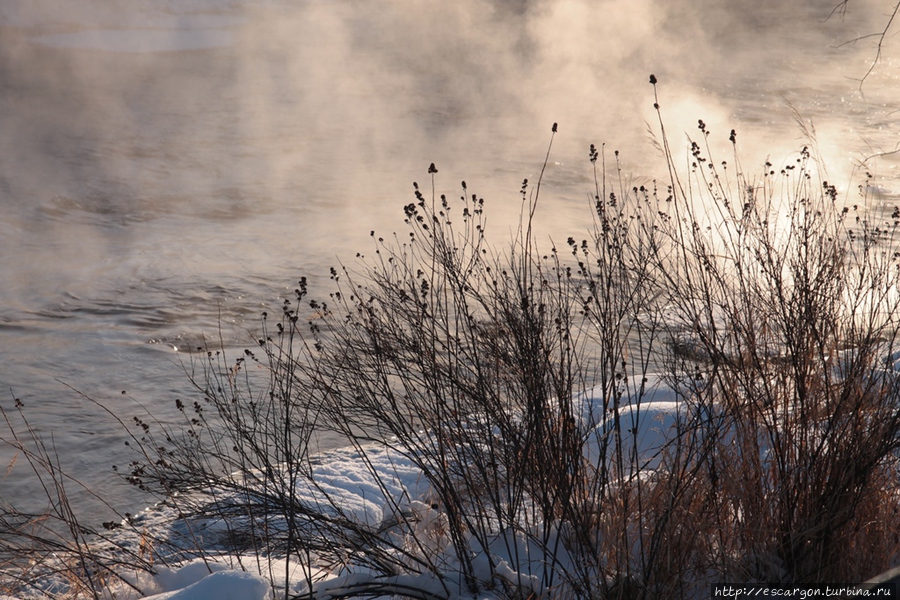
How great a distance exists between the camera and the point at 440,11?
2795 centimetres

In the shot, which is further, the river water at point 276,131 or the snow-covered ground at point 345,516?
the river water at point 276,131

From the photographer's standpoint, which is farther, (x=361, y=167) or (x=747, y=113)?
(x=747, y=113)

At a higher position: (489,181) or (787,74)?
(787,74)

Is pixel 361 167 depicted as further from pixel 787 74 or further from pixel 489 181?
pixel 787 74

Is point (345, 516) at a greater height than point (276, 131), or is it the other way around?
point (276, 131)

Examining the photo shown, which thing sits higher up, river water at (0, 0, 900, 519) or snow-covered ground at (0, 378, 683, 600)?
river water at (0, 0, 900, 519)

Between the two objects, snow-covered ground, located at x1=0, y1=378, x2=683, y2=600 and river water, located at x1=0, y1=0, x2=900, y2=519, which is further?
river water, located at x1=0, y1=0, x2=900, y2=519

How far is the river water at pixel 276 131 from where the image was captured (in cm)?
764

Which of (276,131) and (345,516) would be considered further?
(276,131)

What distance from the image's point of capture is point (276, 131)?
56.6ft

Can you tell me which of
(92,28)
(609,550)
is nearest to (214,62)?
(92,28)

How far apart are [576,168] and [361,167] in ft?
12.7

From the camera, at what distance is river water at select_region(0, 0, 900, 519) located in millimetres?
7639

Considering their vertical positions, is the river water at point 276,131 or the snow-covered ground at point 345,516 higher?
the river water at point 276,131
